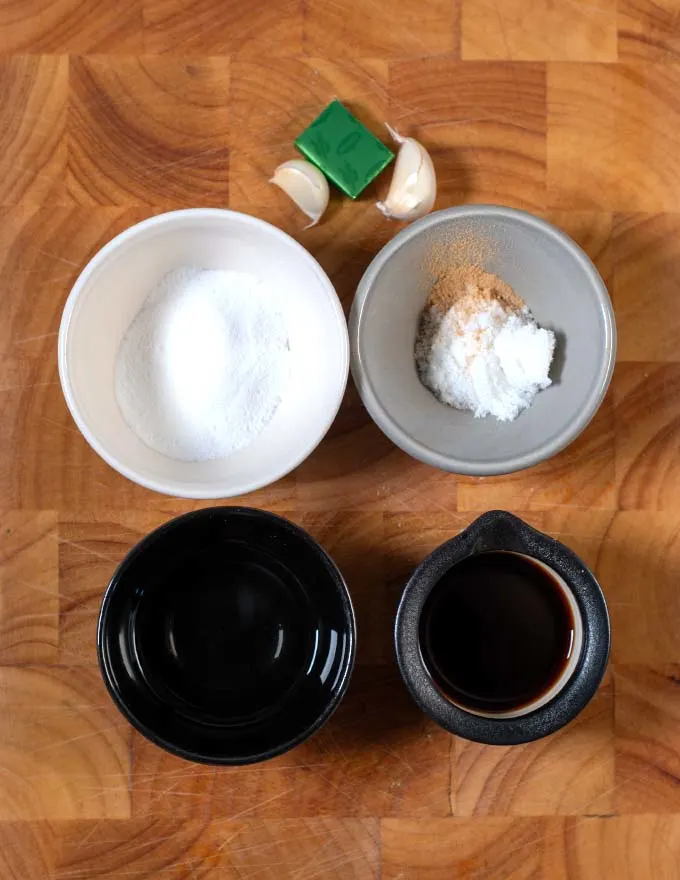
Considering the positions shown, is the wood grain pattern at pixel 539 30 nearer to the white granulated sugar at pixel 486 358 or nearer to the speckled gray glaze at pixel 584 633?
the white granulated sugar at pixel 486 358

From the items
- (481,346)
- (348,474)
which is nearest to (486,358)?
(481,346)

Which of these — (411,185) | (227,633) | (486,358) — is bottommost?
(227,633)

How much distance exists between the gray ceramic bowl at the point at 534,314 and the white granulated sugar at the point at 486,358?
0.04ft

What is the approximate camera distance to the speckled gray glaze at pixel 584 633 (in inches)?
27.5

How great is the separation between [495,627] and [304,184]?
0.45 m

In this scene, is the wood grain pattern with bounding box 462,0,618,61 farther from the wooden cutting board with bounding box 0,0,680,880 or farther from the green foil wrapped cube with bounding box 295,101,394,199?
the green foil wrapped cube with bounding box 295,101,394,199

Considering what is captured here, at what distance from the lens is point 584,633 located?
0.72 m

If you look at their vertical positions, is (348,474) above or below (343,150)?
below

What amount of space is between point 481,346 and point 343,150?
0.23m

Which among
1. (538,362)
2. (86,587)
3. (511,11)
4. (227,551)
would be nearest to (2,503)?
(86,587)

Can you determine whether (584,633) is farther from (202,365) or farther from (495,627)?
(202,365)

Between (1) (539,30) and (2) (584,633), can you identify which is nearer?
(2) (584,633)

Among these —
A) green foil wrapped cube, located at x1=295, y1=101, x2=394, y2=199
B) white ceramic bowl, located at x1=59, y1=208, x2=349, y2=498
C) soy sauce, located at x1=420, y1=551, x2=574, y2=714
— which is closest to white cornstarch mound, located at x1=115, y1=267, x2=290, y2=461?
white ceramic bowl, located at x1=59, y1=208, x2=349, y2=498

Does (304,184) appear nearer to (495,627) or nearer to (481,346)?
(481,346)
